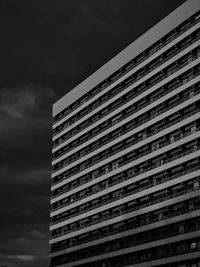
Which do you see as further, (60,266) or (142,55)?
(60,266)

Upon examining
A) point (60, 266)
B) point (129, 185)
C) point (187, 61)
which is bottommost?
point (60, 266)

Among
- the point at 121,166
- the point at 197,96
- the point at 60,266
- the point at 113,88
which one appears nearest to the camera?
the point at 197,96

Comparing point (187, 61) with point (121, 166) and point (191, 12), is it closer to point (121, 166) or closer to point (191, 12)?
point (191, 12)

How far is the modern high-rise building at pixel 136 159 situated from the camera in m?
77.8

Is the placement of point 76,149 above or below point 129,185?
above

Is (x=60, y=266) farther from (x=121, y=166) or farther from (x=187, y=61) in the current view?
(x=187, y=61)

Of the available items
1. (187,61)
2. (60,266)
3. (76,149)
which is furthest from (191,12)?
(60,266)

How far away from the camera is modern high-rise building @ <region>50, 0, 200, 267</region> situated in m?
77.8

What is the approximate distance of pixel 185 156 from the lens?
77.6 m

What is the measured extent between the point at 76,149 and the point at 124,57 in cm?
2215

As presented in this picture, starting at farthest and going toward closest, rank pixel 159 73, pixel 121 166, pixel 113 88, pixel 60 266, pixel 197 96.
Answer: pixel 60 266 → pixel 113 88 → pixel 121 166 → pixel 159 73 → pixel 197 96

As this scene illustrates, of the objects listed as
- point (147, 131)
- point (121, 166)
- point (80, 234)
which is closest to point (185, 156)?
point (147, 131)

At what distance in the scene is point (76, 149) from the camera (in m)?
110

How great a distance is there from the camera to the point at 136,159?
292 ft
